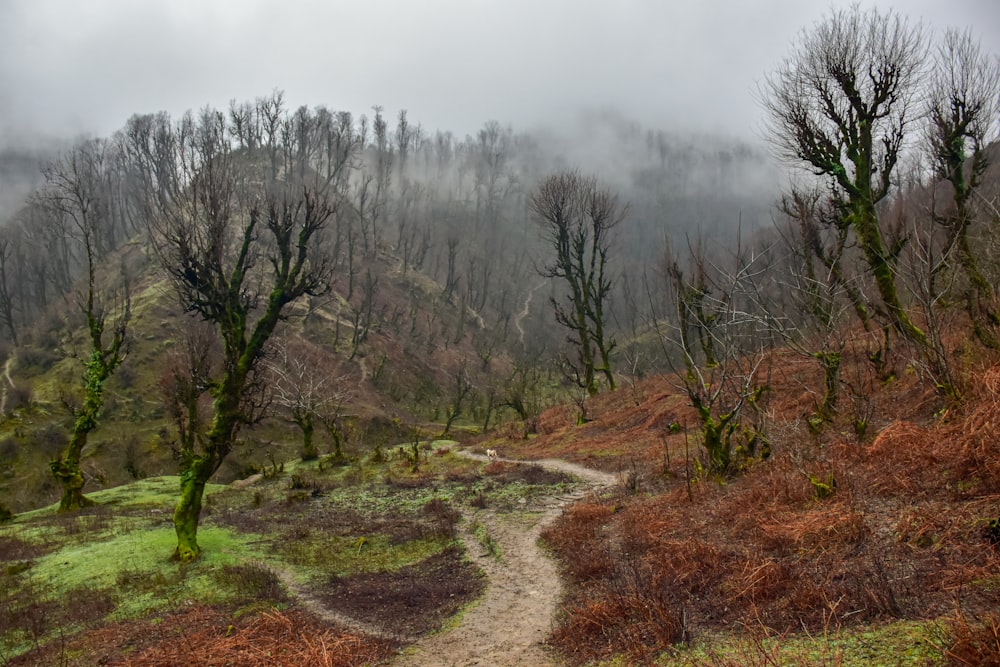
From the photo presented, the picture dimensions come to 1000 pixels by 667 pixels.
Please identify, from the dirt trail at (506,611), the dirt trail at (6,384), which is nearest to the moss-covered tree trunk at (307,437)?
the dirt trail at (506,611)

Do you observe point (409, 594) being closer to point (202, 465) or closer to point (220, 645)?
point (220, 645)

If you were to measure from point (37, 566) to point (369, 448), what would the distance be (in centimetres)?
2443

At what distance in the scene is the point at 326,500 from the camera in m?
15.6

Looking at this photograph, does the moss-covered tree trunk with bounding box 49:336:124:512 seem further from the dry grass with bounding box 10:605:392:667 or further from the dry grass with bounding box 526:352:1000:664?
the dry grass with bounding box 526:352:1000:664

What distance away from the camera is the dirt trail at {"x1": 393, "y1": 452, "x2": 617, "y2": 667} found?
5324 millimetres

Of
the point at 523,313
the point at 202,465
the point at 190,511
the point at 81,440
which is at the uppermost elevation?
the point at 523,313

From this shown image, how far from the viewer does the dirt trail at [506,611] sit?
5324mm

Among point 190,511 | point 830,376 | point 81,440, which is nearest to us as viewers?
point 190,511

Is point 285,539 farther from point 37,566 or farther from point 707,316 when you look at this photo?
point 707,316

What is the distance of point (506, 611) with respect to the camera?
21.6ft

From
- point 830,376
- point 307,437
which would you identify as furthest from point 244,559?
point 307,437

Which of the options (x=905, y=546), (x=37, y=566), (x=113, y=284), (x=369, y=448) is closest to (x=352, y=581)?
(x=37, y=566)

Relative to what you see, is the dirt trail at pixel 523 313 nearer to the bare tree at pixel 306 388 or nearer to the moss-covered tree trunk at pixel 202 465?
the bare tree at pixel 306 388

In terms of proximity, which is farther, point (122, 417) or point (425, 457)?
point (122, 417)
